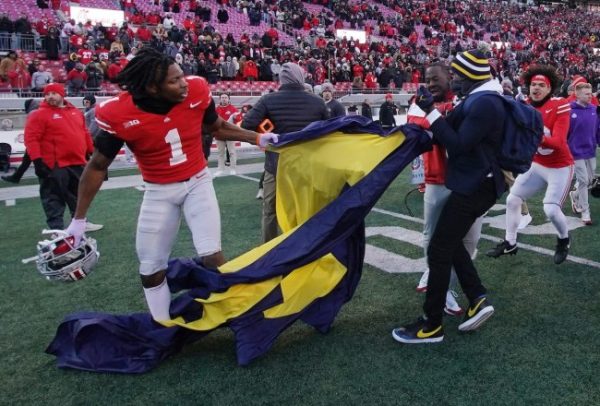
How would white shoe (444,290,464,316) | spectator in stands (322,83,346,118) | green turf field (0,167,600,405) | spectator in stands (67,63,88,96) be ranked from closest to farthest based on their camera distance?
1. green turf field (0,167,600,405)
2. white shoe (444,290,464,316)
3. spectator in stands (322,83,346,118)
4. spectator in stands (67,63,88,96)

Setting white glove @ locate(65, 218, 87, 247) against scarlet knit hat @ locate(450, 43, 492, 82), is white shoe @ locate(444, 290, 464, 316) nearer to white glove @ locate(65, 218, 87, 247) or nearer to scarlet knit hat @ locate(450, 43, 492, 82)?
scarlet knit hat @ locate(450, 43, 492, 82)

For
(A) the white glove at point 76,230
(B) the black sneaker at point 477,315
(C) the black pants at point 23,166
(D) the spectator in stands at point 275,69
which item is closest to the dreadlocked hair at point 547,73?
(B) the black sneaker at point 477,315

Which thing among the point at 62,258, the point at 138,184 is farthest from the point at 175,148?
the point at 138,184

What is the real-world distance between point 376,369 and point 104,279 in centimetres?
298

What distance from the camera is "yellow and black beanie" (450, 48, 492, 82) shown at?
3514 millimetres

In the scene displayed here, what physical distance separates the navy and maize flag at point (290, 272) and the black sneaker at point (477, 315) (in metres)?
0.83

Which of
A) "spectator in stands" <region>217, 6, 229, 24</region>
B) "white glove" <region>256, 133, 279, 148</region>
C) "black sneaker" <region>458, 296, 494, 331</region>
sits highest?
"spectator in stands" <region>217, 6, 229, 24</region>

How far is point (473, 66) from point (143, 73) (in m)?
2.07

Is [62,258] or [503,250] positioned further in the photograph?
[503,250]

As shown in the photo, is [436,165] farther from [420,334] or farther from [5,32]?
→ [5,32]

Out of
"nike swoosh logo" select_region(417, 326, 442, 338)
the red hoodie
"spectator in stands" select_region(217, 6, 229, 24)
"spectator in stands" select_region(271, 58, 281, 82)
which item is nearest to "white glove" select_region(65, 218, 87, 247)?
"nike swoosh logo" select_region(417, 326, 442, 338)

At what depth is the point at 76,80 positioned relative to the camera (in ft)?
53.2

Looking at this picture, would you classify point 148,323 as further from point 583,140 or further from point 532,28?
point 532,28

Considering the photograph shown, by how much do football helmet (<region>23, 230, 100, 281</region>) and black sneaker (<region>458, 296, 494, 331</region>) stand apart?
2579 mm
